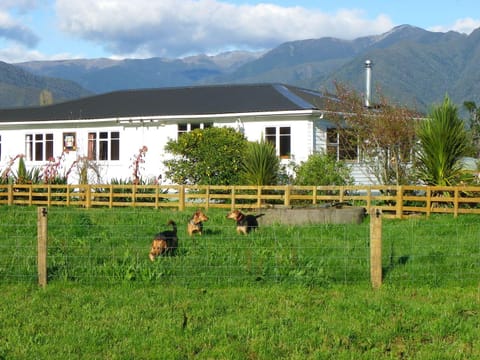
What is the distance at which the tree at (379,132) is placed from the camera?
22.5 meters

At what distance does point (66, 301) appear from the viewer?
27.9 feet

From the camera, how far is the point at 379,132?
22734 millimetres

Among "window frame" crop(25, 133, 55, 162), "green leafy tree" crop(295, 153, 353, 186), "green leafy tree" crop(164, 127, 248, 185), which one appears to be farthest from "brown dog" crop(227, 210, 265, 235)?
"window frame" crop(25, 133, 55, 162)

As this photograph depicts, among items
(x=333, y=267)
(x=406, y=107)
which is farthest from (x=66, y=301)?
(x=406, y=107)

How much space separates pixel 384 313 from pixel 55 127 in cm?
2450

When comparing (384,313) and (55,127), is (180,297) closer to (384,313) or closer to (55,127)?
(384,313)

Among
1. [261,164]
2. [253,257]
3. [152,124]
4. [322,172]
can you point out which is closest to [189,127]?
[152,124]

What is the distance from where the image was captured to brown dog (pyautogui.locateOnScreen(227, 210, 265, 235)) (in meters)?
13.8

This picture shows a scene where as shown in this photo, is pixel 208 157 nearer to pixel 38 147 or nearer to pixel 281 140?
pixel 281 140

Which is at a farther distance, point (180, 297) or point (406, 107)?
point (406, 107)

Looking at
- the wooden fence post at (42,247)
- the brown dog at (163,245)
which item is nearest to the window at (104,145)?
the brown dog at (163,245)

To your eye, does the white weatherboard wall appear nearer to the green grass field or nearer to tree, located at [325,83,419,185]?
tree, located at [325,83,419,185]

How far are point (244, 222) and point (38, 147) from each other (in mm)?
19150

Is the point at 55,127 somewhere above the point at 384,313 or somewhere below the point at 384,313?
above
